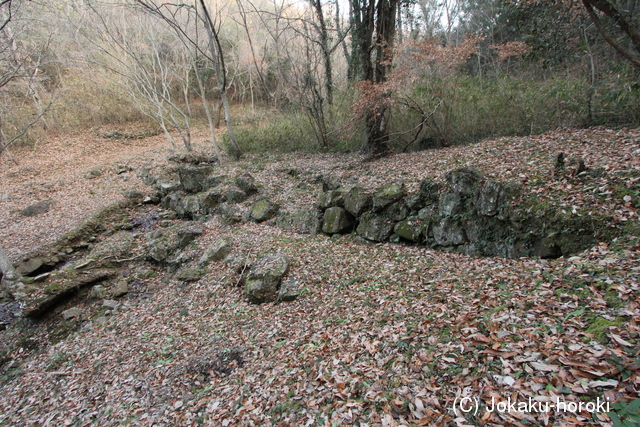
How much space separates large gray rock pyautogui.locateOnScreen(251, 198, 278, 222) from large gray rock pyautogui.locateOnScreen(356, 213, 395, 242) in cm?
280

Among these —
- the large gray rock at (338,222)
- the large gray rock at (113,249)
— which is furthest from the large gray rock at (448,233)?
the large gray rock at (113,249)

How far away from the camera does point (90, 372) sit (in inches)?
179

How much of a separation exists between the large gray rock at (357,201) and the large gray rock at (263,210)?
7.73 feet

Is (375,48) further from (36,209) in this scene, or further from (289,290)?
(36,209)

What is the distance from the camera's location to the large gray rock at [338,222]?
6.71 meters

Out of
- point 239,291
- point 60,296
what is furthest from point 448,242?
point 60,296

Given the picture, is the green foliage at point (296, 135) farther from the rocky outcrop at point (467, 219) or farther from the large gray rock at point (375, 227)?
the large gray rock at point (375, 227)

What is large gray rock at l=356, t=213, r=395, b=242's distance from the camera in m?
6.08

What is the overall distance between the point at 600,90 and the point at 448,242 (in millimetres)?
5062

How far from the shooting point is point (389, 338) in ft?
11.1

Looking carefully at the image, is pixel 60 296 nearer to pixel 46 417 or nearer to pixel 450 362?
pixel 46 417

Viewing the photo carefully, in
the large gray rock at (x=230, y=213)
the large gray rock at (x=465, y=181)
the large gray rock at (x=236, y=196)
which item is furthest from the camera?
the large gray rock at (x=236, y=196)

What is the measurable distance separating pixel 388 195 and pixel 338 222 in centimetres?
129

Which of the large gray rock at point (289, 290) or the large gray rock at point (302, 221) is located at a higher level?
the large gray rock at point (302, 221)
